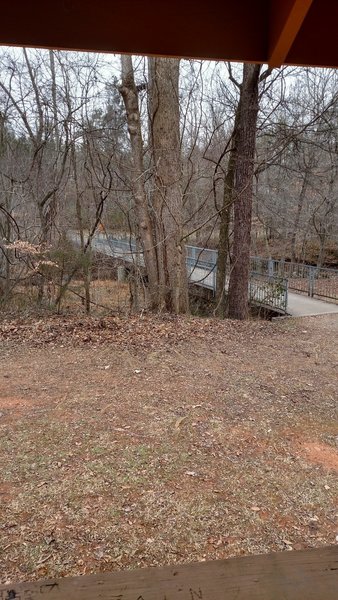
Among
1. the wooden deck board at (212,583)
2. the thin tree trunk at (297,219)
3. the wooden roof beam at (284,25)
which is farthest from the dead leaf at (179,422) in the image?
the thin tree trunk at (297,219)

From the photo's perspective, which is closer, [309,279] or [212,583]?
[212,583]

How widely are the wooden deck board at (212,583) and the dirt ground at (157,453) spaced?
153 cm

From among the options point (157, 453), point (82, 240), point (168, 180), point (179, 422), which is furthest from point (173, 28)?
point (82, 240)

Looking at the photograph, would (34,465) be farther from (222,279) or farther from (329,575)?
(222,279)

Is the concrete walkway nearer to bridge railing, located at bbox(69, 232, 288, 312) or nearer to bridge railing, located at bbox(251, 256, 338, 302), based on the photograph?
bridge railing, located at bbox(69, 232, 288, 312)

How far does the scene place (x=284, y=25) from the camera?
1745 mm

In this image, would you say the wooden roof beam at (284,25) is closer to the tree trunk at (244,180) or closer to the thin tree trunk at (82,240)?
the tree trunk at (244,180)

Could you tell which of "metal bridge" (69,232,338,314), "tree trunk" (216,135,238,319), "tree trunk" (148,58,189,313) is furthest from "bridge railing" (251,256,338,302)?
"tree trunk" (148,58,189,313)

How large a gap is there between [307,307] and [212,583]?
1074 cm

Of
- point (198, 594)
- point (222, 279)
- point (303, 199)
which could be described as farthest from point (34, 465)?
point (303, 199)

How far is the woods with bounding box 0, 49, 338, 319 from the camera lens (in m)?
8.53

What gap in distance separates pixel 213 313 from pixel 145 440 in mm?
6434

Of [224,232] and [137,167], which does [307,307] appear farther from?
[137,167]

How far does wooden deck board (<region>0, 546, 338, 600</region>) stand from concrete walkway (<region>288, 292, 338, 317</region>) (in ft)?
30.9
